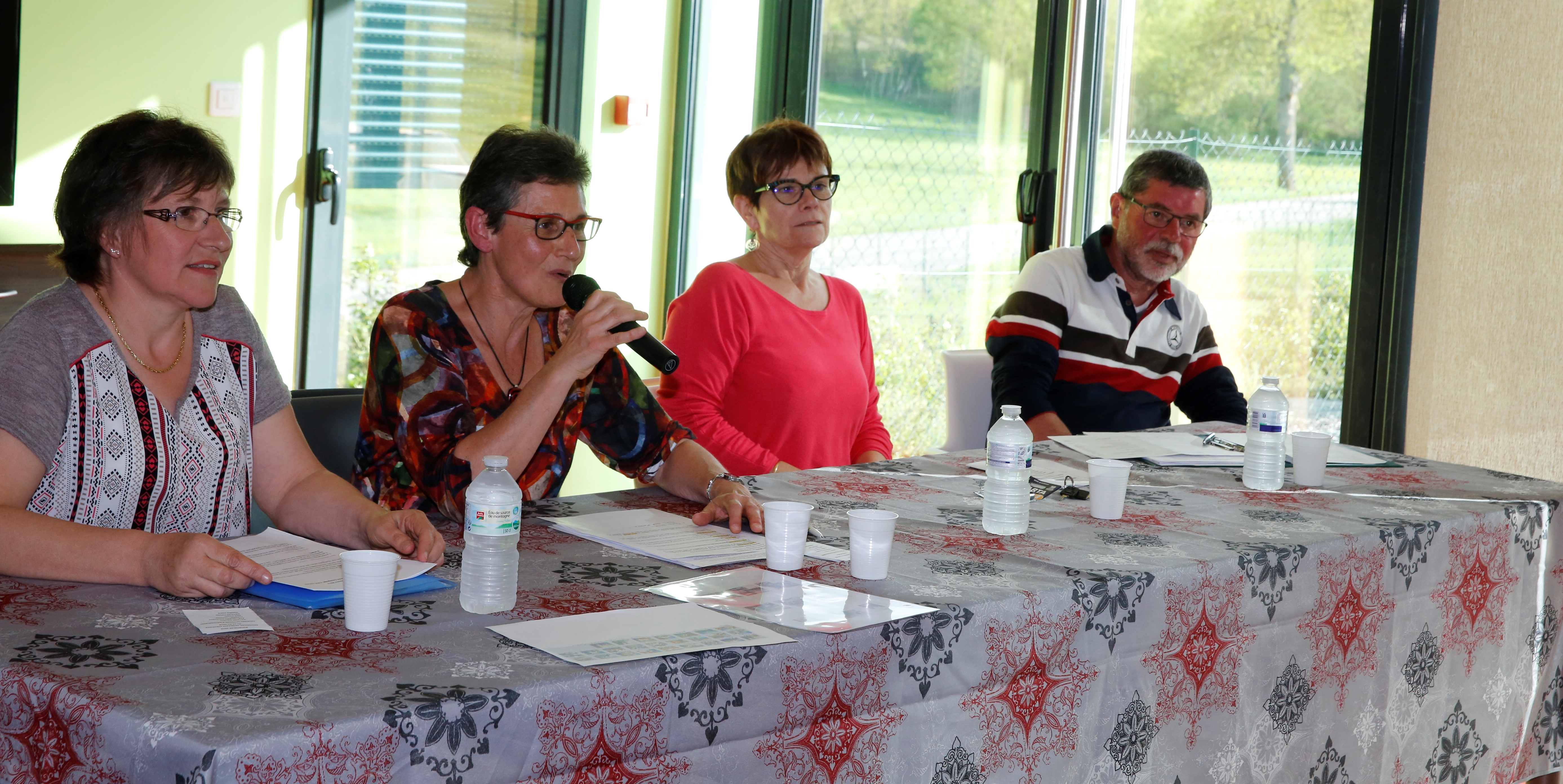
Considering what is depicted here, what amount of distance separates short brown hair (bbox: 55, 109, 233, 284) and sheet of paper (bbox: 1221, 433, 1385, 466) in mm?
1743

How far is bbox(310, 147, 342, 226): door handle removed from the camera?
3.99 meters

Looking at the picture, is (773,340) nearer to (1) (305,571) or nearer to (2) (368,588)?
(1) (305,571)

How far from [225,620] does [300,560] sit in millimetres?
211

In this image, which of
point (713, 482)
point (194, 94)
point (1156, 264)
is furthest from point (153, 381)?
point (194, 94)

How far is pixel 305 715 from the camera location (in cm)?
96

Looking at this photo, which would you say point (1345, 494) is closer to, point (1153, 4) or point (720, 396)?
point (720, 396)

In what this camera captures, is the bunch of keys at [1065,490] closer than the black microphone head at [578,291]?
No

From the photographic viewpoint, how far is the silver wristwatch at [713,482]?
1.84 metres

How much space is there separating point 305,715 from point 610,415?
1126 millimetres

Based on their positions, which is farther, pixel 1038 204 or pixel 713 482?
pixel 1038 204

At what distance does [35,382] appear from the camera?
1.46m

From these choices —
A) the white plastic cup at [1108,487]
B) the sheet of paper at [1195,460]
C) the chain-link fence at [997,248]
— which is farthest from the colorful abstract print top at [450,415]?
the chain-link fence at [997,248]

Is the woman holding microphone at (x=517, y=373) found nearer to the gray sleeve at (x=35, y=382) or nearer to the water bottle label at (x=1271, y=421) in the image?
the gray sleeve at (x=35, y=382)

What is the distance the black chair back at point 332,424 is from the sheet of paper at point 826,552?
79cm
